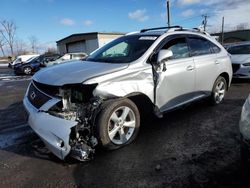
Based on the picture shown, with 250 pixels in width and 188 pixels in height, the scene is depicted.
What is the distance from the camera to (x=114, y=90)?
11.7 feet

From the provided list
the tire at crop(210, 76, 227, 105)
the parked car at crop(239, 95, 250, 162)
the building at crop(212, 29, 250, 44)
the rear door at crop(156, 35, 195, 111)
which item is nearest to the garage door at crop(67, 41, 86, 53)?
the building at crop(212, 29, 250, 44)

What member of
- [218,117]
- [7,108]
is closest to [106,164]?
[218,117]

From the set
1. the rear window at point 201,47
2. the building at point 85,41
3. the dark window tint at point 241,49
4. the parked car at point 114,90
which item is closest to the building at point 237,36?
the building at point 85,41

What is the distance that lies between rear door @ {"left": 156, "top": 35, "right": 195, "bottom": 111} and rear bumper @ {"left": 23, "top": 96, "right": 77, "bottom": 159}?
166 centimetres

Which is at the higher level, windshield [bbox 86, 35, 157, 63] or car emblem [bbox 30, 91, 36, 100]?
windshield [bbox 86, 35, 157, 63]

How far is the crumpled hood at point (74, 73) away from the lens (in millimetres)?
3460

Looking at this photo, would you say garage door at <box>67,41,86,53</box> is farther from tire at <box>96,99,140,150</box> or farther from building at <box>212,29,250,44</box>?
tire at <box>96,99,140,150</box>

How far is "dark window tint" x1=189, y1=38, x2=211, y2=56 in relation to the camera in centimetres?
508

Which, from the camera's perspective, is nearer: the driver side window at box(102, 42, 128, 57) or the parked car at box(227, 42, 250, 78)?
the driver side window at box(102, 42, 128, 57)

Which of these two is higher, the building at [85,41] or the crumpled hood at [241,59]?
the building at [85,41]

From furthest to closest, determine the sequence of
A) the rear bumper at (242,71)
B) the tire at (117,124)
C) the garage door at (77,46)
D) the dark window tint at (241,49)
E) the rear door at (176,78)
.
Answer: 1. the garage door at (77,46)
2. the dark window tint at (241,49)
3. the rear bumper at (242,71)
4. the rear door at (176,78)
5. the tire at (117,124)

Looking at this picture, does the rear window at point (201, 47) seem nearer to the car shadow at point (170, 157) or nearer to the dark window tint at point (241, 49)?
the car shadow at point (170, 157)

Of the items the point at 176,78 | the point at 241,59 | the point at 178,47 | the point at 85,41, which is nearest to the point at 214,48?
the point at 178,47

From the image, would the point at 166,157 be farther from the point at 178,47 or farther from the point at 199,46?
the point at 199,46
